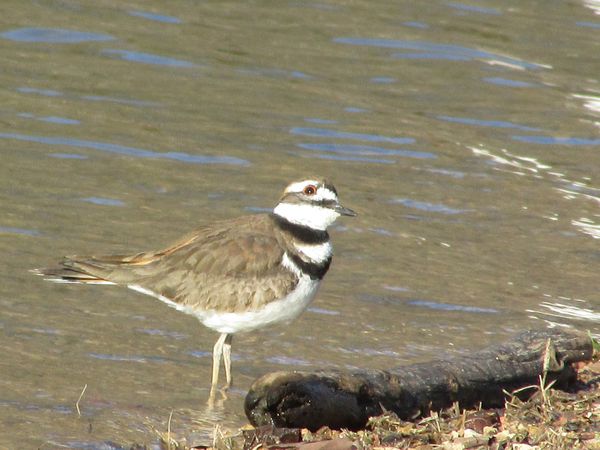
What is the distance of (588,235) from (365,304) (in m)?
3.01

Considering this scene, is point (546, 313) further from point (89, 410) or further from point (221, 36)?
point (221, 36)

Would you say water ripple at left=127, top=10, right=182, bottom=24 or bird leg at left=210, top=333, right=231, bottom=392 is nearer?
bird leg at left=210, top=333, right=231, bottom=392

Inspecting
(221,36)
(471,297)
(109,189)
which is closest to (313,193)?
(471,297)

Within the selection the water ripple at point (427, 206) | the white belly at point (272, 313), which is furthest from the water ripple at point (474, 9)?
the white belly at point (272, 313)

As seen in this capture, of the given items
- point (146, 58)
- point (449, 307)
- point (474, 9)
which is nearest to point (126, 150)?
point (146, 58)

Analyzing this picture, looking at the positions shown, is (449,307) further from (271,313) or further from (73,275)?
(73,275)

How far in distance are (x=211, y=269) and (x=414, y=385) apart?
192 cm

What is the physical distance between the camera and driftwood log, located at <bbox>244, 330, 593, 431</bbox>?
256 inches

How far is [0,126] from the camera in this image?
12844mm

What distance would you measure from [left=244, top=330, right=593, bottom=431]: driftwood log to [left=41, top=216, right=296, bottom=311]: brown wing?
1.36 meters

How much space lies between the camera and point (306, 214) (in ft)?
27.9

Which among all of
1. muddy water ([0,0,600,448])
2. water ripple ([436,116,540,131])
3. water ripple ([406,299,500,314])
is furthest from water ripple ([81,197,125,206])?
water ripple ([436,116,540,131])

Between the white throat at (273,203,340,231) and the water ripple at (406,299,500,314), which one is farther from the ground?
the white throat at (273,203,340,231)

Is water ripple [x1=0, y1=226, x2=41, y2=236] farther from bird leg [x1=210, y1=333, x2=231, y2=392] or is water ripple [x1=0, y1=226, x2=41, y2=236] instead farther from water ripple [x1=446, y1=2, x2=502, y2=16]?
water ripple [x1=446, y1=2, x2=502, y2=16]
